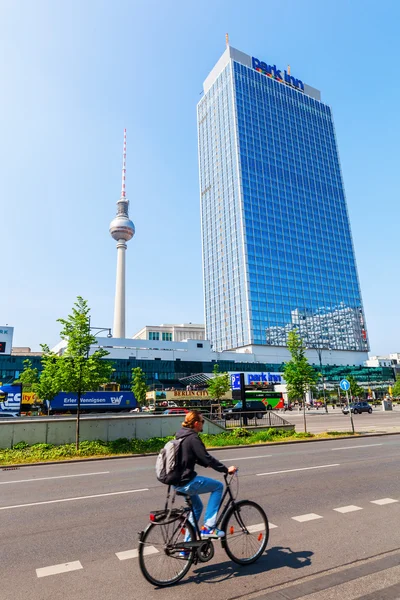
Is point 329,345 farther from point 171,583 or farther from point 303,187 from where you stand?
point 171,583

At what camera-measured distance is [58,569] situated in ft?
16.0

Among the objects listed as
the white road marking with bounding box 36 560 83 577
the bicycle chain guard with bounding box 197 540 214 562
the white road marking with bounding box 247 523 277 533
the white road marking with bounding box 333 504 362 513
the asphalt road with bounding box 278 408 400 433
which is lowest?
the asphalt road with bounding box 278 408 400 433

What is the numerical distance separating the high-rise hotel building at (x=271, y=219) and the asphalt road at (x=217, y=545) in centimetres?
9498

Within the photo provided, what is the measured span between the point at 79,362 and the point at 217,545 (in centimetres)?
1363

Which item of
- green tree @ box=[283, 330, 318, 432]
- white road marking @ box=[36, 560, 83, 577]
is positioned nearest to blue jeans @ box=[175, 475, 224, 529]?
white road marking @ box=[36, 560, 83, 577]

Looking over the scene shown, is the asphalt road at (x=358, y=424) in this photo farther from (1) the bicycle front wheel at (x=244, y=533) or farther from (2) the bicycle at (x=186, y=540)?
(2) the bicycle at (x=186, y=540)

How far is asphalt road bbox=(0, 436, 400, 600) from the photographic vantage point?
14.1 feet

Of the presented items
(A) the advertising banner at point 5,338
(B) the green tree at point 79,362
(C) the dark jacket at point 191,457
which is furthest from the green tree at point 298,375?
(A) the advertising banner at point 5,338

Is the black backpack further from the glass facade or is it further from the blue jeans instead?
the glass facade

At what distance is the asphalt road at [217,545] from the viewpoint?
4309 mm

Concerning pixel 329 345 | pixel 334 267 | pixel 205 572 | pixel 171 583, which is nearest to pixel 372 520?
pixel 205 572

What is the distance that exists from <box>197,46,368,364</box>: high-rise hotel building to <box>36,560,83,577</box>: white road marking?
100076 mm

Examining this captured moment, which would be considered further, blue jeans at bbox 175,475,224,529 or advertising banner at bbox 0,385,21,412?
advertising banner at bbox 0,385,21,412

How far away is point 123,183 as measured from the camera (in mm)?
124312
